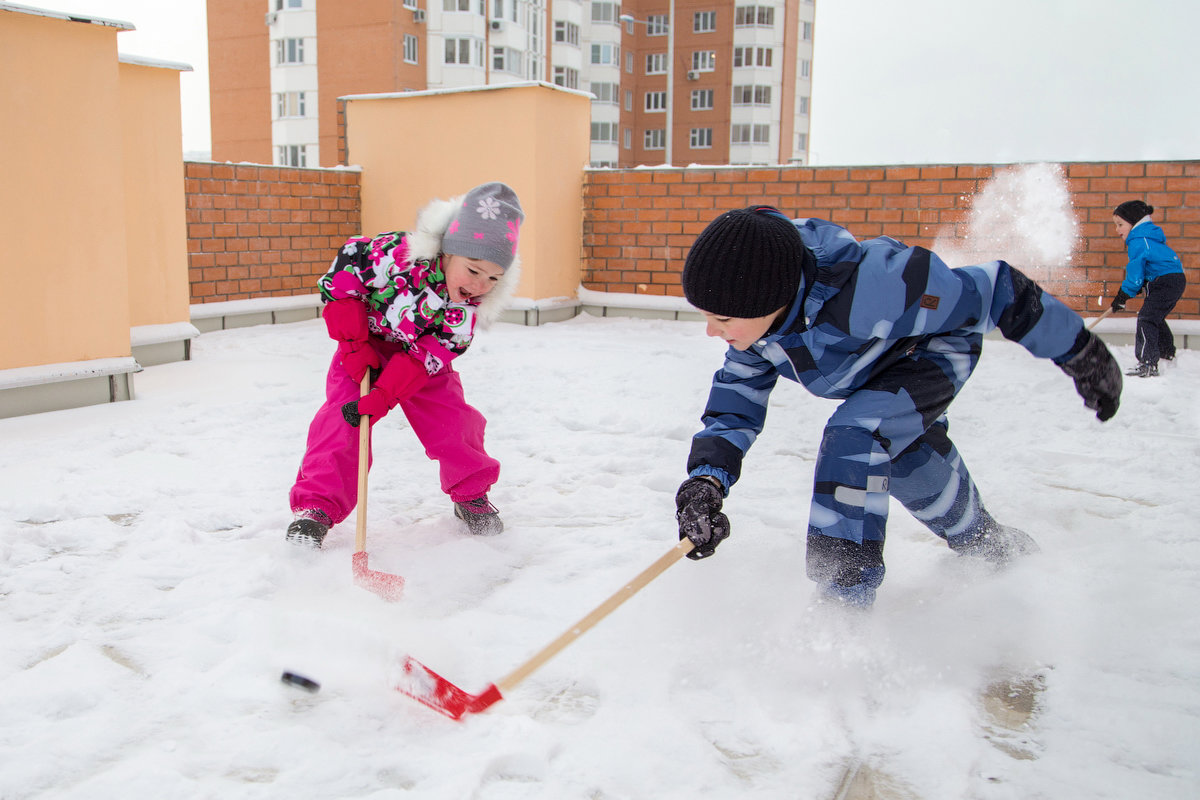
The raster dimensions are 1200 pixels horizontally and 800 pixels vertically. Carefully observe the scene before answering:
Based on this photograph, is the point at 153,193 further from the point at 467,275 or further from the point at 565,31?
the point at 565,31

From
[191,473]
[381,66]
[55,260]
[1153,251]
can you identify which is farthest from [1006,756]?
[381,66]

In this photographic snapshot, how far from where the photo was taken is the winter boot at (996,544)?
2316 millimetres

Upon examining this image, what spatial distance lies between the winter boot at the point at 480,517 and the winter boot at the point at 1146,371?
4377mm

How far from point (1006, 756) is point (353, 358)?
1.90 meters

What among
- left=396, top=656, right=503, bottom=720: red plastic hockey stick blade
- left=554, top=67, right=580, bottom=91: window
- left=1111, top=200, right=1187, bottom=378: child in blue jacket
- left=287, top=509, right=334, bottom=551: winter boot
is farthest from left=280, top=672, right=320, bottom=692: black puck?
left=554, top=67, right=580, bottom=91: window

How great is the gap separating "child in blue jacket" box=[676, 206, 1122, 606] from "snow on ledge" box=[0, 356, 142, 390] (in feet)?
10.5

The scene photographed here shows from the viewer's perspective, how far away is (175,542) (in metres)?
2.46

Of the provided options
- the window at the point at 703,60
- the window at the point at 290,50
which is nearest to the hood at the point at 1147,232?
the window at the point at 290,50

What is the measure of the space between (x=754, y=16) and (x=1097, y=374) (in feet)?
131

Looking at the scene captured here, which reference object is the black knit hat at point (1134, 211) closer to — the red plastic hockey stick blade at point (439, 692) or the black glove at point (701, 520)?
the black glove at point (701, 520)

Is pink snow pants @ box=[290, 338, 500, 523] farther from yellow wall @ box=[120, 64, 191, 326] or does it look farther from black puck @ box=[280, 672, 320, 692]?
yellow wall @ box=[120, 64, 191, 326]

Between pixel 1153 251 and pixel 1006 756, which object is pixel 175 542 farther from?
pixel 1153 251

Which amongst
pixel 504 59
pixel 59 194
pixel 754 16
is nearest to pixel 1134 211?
pixel 59 194

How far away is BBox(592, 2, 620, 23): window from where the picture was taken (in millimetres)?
38219
